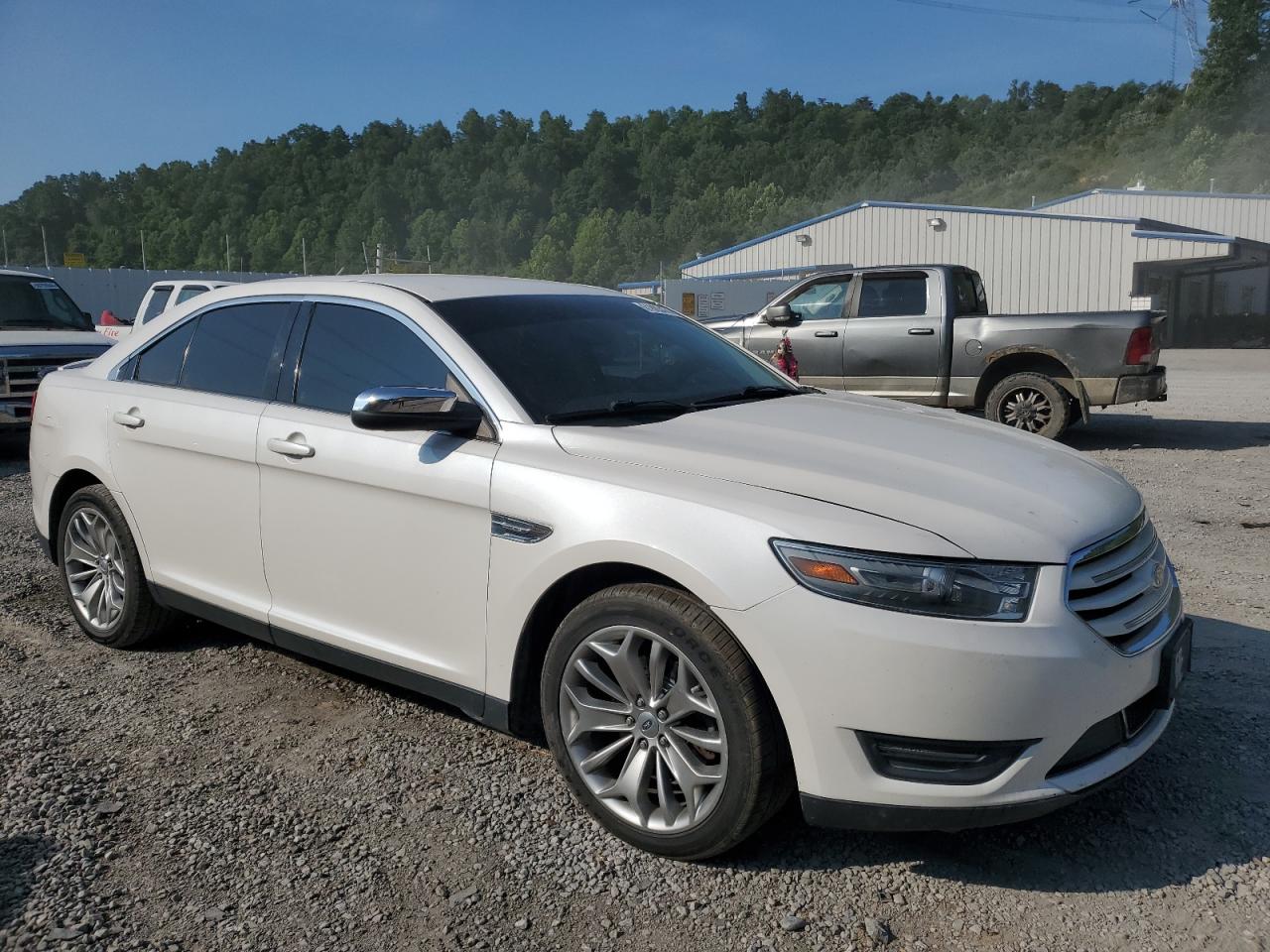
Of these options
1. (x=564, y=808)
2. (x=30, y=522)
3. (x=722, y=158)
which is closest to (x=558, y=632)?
(x=564, y=808)

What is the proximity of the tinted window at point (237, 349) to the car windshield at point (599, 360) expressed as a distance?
0.81m

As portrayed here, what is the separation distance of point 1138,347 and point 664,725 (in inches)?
358

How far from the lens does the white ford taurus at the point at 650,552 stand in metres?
2.62

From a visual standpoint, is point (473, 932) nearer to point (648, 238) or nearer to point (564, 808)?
point (564, 808)

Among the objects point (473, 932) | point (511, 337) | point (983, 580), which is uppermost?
point (511, 337)

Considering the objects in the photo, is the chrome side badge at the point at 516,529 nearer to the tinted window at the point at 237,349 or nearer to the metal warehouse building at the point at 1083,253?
the tinted window at the point at 237,349

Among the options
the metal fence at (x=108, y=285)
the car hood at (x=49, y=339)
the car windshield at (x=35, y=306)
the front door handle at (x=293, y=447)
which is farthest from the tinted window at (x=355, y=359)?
the metal fence at (x=108, y=285)

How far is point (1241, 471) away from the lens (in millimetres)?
9430

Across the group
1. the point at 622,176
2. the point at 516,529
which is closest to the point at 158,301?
the point at 516,529

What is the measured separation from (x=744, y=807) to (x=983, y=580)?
836 mm

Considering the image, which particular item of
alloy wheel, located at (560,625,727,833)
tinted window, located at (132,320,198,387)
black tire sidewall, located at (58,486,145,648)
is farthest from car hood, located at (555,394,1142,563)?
black tire sidewall, located at (58,486,145,648)

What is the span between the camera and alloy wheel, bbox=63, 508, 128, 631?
15.4 ft

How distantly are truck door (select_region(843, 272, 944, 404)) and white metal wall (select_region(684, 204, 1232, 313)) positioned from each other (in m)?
20.5

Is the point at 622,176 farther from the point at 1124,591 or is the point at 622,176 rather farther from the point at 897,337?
the point at 1124,591
